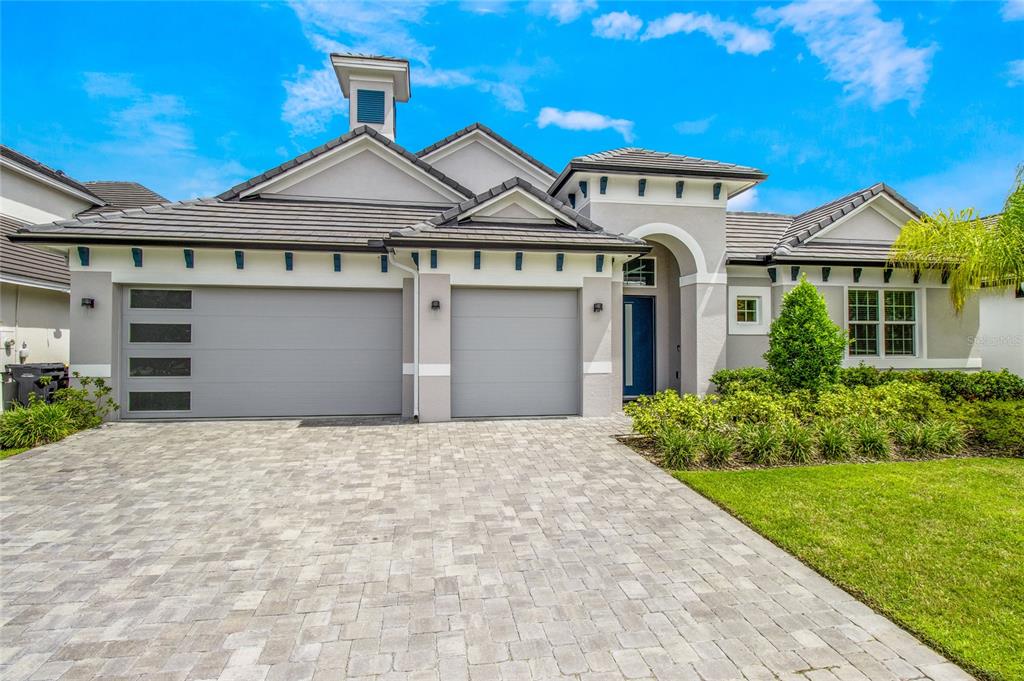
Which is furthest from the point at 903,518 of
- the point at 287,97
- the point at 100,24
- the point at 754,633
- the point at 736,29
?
the point at 287,97

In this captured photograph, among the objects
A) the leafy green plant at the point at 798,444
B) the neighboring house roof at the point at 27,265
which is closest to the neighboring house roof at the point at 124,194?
the neighboring house roof at the point at 27,265

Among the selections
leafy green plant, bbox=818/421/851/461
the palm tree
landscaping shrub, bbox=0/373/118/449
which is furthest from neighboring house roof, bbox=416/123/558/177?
leafy green plant, bbox=818/421/851/461

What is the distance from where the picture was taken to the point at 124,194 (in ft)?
67.8

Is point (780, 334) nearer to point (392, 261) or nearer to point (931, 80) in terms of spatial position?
point (392, 261)

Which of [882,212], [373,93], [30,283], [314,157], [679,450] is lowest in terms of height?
[679,450]

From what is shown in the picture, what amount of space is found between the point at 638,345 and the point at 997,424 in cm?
719

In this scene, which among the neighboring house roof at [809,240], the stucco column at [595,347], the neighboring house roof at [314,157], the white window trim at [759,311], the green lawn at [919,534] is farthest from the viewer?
the white window trim at [759,311]

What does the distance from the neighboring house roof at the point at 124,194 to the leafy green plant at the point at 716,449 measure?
75.4 feet

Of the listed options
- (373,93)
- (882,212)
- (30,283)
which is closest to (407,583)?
(30,283)

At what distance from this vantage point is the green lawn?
306cm

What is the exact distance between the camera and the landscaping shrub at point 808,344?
920 cm

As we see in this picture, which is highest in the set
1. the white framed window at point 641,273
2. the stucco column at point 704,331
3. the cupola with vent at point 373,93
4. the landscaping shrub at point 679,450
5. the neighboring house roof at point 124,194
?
the cupola with vent at point 373,93

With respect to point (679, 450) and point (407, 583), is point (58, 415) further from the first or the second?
point (679, 450)

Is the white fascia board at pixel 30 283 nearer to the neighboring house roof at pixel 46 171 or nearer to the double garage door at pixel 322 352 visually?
the double garage door at pixel 322 352
